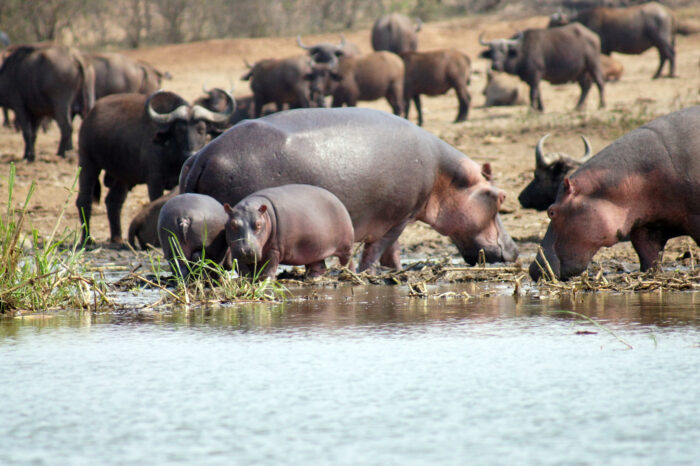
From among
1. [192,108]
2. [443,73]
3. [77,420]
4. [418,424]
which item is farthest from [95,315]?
[443,73]

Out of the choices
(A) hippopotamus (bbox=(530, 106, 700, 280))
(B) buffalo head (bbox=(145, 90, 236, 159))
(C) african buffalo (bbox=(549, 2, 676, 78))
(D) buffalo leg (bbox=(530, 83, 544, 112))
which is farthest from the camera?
(C) african buffalo (bbox=(549, 2, 676, 78))

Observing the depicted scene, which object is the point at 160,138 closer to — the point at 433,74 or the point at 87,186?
the point at 87,186

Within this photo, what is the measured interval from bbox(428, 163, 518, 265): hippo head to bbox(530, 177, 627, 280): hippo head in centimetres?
102

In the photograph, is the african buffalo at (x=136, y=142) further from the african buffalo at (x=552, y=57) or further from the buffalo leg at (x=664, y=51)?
the buffalo leg at (x=664, y=51)

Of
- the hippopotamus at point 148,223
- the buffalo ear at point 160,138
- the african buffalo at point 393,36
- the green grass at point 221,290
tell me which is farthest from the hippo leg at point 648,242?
the african buffalo at point 393,36

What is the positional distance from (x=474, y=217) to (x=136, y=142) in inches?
144

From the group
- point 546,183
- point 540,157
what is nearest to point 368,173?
point 540,157

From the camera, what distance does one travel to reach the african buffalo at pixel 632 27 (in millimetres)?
23609

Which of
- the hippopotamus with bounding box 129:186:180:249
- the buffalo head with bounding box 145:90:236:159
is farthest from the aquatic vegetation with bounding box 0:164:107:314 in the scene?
the buffalo head with bounding box 145:90:236:159

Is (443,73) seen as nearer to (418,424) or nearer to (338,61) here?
(338,61)

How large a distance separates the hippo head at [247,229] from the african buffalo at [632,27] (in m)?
19.6

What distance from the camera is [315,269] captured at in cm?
605

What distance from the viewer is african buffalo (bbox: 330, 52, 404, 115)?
66.9 feet

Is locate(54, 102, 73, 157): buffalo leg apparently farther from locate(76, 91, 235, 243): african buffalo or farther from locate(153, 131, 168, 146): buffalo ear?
locate(153, 131, 168, 146): buffalo ear
